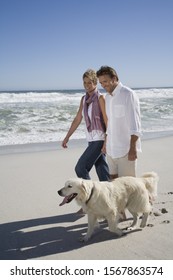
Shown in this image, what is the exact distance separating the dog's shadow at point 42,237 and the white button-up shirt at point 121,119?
1.00 meters

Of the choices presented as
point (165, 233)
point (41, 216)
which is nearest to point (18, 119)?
point (41, 216)

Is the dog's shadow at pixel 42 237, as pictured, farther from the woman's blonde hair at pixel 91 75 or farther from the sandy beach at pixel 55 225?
the woman's blonde hair at pixel 91 75

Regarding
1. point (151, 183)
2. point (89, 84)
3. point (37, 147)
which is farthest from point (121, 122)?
point (37, 147)

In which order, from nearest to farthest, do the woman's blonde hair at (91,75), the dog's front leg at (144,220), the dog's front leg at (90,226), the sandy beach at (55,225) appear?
the sandy beach at (55,225) → the dog's front leg at (90,226) → the dog's front leg at (144,220) → the woman's blonde hair at (91,75)

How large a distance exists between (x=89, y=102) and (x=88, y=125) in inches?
11.7

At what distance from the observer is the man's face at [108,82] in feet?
13.1

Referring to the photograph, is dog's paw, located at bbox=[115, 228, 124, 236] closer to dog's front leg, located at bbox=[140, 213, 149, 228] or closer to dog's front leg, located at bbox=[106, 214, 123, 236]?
dog's front leg, located at bbox=[106, 214, 123, 236]

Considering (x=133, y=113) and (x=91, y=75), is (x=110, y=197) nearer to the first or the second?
(x=133, y=113)

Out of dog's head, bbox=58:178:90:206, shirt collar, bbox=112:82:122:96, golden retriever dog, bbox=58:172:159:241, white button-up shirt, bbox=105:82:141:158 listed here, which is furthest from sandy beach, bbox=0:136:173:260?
shirt collar, bbox=112:82:122:96

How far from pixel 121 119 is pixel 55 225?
156cm

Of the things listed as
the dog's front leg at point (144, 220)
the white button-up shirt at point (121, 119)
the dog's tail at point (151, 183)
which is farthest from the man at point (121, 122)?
the dog's front leg at point (144, 220)

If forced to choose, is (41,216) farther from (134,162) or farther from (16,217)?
(134,162)

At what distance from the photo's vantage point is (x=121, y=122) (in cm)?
408

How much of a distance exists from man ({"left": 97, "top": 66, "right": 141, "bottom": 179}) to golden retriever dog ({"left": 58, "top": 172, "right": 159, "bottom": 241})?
25 cm
